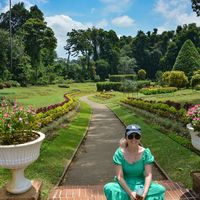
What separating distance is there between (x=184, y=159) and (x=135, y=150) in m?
3.88

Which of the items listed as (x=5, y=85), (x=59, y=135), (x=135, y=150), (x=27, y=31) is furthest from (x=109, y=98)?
(x=135, y=150)

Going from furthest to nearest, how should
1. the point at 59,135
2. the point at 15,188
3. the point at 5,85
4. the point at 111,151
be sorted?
the point at 5,85, the point at 59,135, the point at 111,151, the point at 15,188

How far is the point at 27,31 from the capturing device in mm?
49594

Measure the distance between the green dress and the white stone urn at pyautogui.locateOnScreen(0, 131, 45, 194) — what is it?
41.5 inches

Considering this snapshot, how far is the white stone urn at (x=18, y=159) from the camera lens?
379cm

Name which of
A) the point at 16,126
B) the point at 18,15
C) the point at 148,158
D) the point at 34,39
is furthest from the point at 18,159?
the point at 18,15

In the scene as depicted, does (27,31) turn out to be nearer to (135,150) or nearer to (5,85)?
(5,85)

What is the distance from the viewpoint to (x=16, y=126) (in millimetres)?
4094

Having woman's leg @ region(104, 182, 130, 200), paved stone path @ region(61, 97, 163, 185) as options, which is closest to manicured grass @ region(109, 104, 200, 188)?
paved stone path @ region(61, 97, 163, 185)

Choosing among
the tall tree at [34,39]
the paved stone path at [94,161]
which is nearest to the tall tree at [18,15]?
the tall tree at [34,39]

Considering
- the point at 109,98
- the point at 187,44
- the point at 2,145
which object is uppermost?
the point at 187,44

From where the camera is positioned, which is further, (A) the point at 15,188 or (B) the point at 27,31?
(B) the point at 27,31

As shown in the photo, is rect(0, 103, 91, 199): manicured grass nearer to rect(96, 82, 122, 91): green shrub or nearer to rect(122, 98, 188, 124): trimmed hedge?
rect(122, 98, 188, 124): trimmed hedge

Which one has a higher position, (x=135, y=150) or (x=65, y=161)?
(x=135, y=150)
